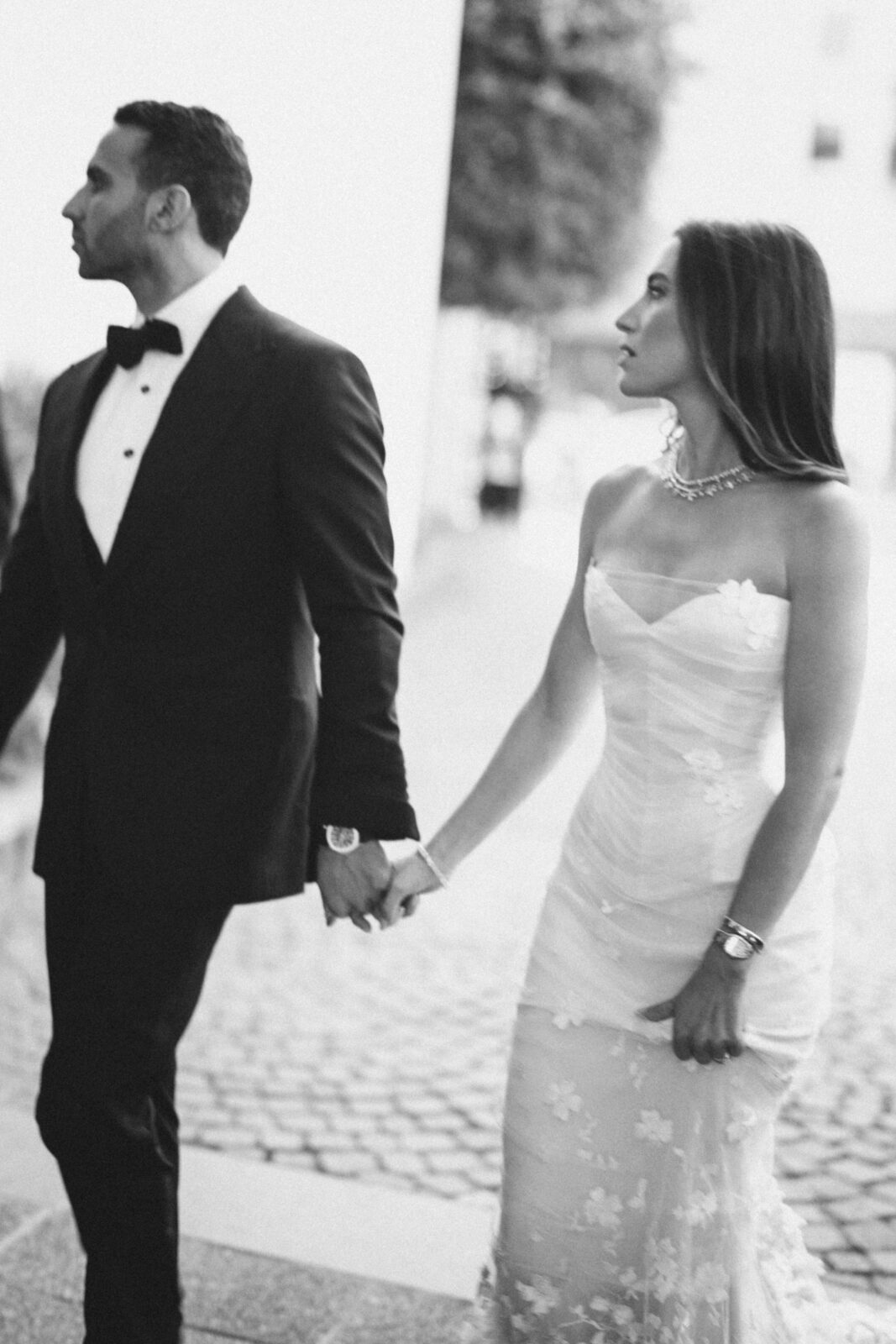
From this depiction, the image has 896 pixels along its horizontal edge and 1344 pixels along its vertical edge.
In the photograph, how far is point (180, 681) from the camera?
252 centimetres

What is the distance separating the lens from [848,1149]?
4.21 metres

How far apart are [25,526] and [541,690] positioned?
0.93 m

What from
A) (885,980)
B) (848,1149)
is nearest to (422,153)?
(885,980)

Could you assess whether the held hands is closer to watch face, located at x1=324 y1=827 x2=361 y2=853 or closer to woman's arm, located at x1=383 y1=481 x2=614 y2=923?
watch face, located at x1=324 y1=827 x2=361 y2=853

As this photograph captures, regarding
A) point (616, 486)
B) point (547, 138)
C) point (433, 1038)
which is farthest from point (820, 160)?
point (616, 486)

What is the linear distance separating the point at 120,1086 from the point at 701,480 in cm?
127

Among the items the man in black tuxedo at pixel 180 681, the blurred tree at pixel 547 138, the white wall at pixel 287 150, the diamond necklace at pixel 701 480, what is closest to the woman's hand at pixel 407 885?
the man in black tuxedo at pixel 180 681

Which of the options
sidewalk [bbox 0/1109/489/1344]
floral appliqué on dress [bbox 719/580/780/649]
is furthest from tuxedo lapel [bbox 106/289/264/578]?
sidewalk [bbox 0/1109/489/1344]

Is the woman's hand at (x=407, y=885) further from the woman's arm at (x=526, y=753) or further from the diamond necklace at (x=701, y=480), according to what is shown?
the diamond necklace at (x=701, y=480)

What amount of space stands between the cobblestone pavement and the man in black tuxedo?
1.59m

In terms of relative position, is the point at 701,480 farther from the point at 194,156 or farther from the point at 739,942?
the point at 194,156

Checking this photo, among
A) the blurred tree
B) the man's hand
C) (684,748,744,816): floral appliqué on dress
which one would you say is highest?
the blurred tree

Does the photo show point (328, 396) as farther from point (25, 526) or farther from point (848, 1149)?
point (848, 1149)

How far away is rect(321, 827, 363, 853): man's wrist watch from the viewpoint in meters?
2.50
